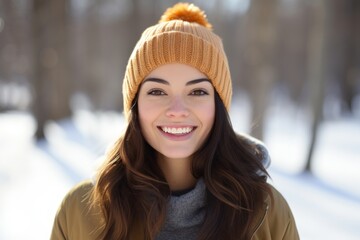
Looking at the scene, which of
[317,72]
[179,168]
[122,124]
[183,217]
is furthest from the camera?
[122,124]

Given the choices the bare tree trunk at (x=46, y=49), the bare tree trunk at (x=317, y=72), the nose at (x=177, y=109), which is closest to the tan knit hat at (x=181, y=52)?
the nose at (x=177, y=109)

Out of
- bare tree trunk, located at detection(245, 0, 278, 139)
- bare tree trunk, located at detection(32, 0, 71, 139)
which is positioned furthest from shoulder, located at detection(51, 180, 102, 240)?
bare tree trunk, located at detection(32, 0, 71, 139)

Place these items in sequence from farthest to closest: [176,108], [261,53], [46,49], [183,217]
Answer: [46,49], [261,53], [183,217], [176,108]

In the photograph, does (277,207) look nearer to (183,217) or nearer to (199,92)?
(183,217)

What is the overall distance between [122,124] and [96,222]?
11697mm

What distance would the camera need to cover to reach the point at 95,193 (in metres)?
1.94

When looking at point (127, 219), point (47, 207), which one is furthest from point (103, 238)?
point (47, 207)

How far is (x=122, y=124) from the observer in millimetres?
13539

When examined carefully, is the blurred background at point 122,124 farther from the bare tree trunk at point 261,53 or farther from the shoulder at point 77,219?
the shoulder at point 77,219

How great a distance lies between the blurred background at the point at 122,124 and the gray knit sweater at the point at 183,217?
470mm

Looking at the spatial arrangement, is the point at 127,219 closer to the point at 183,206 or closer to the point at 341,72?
the point at 183,206

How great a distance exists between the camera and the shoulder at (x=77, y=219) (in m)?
1.91

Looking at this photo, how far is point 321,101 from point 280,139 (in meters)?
4.74

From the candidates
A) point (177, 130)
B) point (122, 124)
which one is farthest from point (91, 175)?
point (122, 124)
